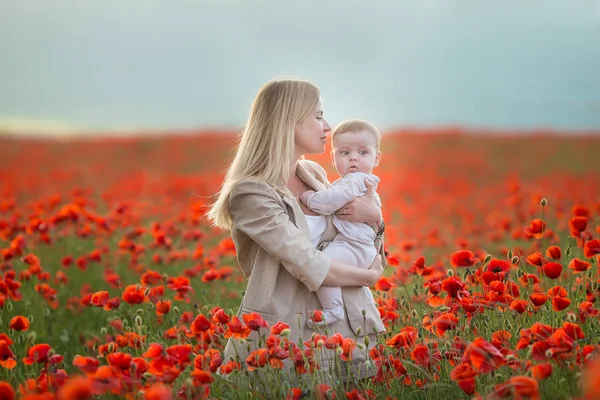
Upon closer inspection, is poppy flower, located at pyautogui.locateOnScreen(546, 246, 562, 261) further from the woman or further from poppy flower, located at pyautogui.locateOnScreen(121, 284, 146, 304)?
poppy flower, located at pyautogui.locateOnScreen(121, 284, 146, 304)

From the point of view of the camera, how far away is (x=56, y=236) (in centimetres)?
561

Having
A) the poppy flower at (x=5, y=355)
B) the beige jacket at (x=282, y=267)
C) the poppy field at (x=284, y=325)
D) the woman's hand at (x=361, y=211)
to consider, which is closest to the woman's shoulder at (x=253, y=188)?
the beige jacket at (x=282, y=267)

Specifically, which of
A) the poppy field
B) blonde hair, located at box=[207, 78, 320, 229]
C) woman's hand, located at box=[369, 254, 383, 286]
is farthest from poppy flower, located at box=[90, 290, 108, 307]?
woman's hand, located at box=[369, 254, 383, 286]

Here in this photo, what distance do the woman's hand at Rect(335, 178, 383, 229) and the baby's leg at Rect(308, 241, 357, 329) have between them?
122 millimetres

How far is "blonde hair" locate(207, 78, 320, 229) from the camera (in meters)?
2.97

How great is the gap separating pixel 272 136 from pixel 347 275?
0.63 m

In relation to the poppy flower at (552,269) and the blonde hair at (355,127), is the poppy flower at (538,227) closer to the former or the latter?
the poppy flower at (552,269)

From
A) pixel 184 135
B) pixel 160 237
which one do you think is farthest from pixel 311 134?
pixel 184 135

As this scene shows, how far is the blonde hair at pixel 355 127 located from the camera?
3.06 metres

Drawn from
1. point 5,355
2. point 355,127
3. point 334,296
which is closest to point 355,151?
point 355,127

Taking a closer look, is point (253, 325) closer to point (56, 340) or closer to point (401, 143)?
point (56, 340)

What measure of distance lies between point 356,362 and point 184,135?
11.0 metres

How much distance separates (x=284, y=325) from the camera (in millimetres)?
2438

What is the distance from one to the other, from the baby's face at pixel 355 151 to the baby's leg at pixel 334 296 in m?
0.35
